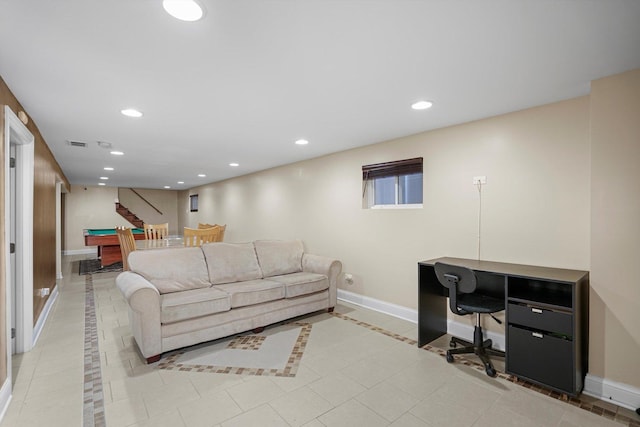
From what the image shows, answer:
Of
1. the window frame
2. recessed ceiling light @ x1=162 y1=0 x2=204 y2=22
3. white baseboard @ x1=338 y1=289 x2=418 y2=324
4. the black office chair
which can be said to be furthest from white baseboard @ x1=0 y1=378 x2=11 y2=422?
the window frame

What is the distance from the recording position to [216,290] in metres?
3.22

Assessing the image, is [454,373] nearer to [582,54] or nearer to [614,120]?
[614,120]

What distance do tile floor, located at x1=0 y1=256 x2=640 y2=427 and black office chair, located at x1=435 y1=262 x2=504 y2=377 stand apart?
0.14m

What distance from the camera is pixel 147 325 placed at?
2609mm

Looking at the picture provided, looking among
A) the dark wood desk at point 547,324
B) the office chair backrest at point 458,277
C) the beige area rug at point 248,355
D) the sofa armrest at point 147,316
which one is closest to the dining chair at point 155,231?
the sofa armrest at point 147,316

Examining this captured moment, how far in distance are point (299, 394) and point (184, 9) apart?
2.45 meters

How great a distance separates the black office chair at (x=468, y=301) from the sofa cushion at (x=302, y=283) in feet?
5.26

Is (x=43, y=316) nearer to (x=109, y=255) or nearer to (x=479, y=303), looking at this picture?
(x=109, y=255)

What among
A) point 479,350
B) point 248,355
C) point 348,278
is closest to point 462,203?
point 479,350

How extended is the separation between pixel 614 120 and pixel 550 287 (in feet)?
4.58

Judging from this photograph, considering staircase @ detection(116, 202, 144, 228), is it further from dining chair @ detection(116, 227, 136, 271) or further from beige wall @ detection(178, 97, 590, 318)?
beige wall @ detection(178, 97, 590, 318)

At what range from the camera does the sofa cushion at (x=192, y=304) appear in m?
2.74

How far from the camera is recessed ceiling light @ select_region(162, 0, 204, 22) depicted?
1353 millimetres

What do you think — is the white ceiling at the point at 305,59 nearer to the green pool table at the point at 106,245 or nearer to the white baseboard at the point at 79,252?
the green pool table at the point at 106,245
